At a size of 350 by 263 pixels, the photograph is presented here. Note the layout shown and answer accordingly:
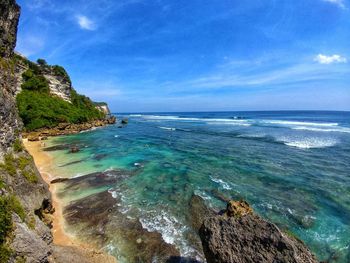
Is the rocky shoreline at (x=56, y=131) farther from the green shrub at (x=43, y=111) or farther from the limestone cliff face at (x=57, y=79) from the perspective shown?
the limestone cliff face at (x=57, y=79)

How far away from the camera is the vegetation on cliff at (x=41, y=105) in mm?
48125

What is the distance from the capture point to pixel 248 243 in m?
7.51

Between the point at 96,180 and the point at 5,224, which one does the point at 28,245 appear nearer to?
the point at 5,224

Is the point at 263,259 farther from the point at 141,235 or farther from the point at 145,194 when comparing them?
the point at 145,194

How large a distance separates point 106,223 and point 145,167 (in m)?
11.5

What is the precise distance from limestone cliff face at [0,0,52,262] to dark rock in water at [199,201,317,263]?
588cm

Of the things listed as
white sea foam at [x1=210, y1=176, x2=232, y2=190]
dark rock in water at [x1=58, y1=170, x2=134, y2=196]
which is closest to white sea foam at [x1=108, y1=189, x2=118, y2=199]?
dark rock in water at [x1=58, y1=170, x2=134, y2=196]

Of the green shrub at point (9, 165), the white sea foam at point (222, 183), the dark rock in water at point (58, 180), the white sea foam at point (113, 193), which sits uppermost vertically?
the green shrub at point (9, 165)

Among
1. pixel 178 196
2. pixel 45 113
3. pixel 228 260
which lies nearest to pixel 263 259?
pixel 228 260

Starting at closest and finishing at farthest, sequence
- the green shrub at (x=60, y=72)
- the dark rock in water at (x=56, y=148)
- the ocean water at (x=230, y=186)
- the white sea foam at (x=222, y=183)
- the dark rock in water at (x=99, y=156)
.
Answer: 1. the ocean water at (x=230, y=186)
2. the white sea foam at (x=222, y=183)
3. the dark rock in water at (x=99, y=156)
4. the dark rock in water at (x=56, y=148)
5. the green shrub at (x=60, y=72)

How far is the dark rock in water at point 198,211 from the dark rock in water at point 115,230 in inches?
97.1

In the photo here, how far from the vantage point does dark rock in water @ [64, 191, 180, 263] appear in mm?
10836

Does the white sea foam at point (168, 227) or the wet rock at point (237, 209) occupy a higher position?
the wet rock at point (237, 209)

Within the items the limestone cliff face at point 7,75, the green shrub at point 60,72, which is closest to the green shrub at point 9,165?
the limestone cliff face at point 7,75
